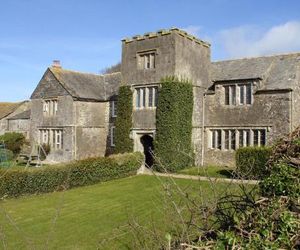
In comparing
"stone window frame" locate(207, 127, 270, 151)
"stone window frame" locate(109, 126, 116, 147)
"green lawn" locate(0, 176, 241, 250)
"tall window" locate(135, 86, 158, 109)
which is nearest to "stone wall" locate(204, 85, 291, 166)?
"stone window frame" locate(207, 127, 270, 151)

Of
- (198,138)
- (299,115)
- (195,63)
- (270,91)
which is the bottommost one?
(198,138)

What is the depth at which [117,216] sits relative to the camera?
1355 centimetres

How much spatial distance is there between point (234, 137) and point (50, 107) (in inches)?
606

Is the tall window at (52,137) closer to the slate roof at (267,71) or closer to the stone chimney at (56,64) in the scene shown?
the stone chimney at (56,64)

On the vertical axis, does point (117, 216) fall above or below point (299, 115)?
below

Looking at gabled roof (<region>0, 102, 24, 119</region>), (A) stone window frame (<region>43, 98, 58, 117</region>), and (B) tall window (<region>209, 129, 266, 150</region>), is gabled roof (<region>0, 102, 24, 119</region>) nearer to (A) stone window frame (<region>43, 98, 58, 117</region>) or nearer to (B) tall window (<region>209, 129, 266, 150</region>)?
(A) stone window frame (<region>43, 98, 58, 117</region>)

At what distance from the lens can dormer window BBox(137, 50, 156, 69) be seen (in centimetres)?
2540

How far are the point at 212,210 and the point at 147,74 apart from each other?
21.6m

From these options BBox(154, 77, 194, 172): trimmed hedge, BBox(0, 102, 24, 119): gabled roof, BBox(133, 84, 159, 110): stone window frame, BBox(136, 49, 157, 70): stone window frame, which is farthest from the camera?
BBox(0, 102, 24, 119): gabled roof

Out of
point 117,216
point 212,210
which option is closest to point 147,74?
point 117,216

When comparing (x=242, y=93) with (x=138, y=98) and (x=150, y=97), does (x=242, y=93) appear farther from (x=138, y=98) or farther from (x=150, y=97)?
(x=138, y=98)

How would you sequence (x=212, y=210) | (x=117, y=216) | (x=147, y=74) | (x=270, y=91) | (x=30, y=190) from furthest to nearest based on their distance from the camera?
(x=147, y=74) → (x=270, y=91) → (x=30, y=190) → (x=117, y=216) → (x=212, y=210)

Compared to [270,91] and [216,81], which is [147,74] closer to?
[216,81]

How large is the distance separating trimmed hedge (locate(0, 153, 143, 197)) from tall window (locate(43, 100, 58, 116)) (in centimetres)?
1104
